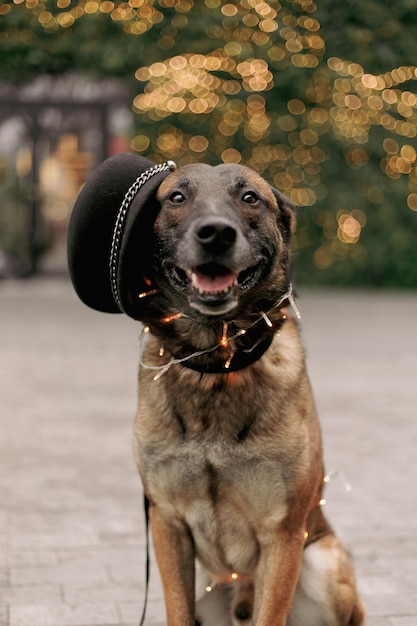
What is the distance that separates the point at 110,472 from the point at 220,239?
3.29m

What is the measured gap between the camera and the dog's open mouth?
9.35 feet

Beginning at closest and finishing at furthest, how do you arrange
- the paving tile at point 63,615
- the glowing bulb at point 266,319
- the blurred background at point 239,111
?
1. the glowing bulb at point 266,319
2. the paving tile at point 63,615
3. the blurred background at point 239,111

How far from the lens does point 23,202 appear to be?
Answer: 64.1 feet

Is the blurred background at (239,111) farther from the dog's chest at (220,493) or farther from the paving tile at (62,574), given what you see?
the dog's chest at (220,493)

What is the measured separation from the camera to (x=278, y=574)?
3.04 meters

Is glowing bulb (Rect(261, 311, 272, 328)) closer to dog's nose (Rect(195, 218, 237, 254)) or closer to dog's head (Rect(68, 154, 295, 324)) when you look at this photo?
dog's head (Rect(68, 154, 295, 324))

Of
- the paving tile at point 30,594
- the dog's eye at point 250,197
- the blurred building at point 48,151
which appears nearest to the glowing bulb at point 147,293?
the dog's eye at point 250,197

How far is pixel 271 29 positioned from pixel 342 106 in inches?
86.2

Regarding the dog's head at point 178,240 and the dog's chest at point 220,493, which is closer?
the dog's head at point 178,240

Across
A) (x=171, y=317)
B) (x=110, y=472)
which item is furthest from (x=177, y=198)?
(x=110, y=472)

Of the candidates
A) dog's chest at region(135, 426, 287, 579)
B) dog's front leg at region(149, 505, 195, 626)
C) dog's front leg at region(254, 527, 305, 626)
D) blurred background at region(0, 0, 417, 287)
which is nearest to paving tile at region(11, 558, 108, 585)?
dog's front leg at region(149, 505, 195, 626)

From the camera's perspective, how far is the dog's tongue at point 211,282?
9.41ft

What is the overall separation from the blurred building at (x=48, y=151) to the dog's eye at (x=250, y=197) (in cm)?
1568

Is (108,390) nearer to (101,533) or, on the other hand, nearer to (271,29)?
(101,533)
